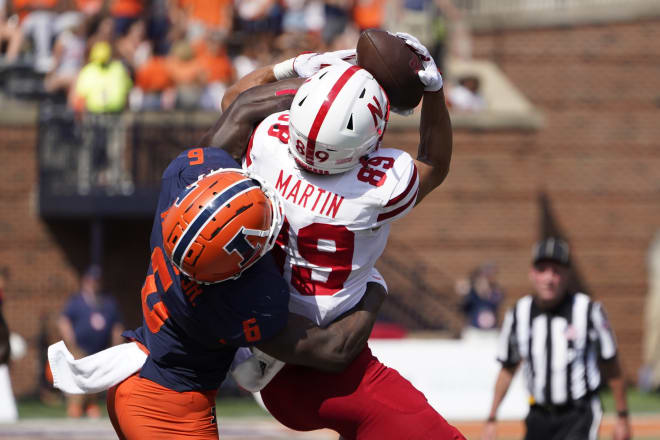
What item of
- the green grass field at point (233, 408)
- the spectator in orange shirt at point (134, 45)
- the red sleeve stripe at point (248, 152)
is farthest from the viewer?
the spectator in orange shirt at point (134, 45)

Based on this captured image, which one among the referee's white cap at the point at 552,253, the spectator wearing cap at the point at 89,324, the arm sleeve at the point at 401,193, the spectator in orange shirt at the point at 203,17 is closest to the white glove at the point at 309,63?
the arm sleeve at the point at 401,193

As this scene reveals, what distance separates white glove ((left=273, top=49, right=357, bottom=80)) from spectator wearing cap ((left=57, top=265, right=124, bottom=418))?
880 centimetres

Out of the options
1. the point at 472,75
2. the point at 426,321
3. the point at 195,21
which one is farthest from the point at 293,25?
the point at 426,321

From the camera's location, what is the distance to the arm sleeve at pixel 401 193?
15.2ft

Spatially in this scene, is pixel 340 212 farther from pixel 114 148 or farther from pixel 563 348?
pixel 114 148

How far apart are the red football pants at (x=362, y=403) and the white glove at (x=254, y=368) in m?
0.06

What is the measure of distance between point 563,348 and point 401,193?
306cm

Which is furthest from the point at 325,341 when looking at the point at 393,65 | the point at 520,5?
the point at 520,5

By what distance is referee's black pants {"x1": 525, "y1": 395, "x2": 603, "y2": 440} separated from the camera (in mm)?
7168

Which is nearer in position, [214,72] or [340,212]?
[340,212]

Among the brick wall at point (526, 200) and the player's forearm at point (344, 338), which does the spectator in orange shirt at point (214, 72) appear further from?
the player's forearm at point (344, 338)

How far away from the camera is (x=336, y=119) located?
4.41 m

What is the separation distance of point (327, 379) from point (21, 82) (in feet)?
38.4

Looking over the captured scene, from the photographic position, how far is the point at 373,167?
15.3 feet
